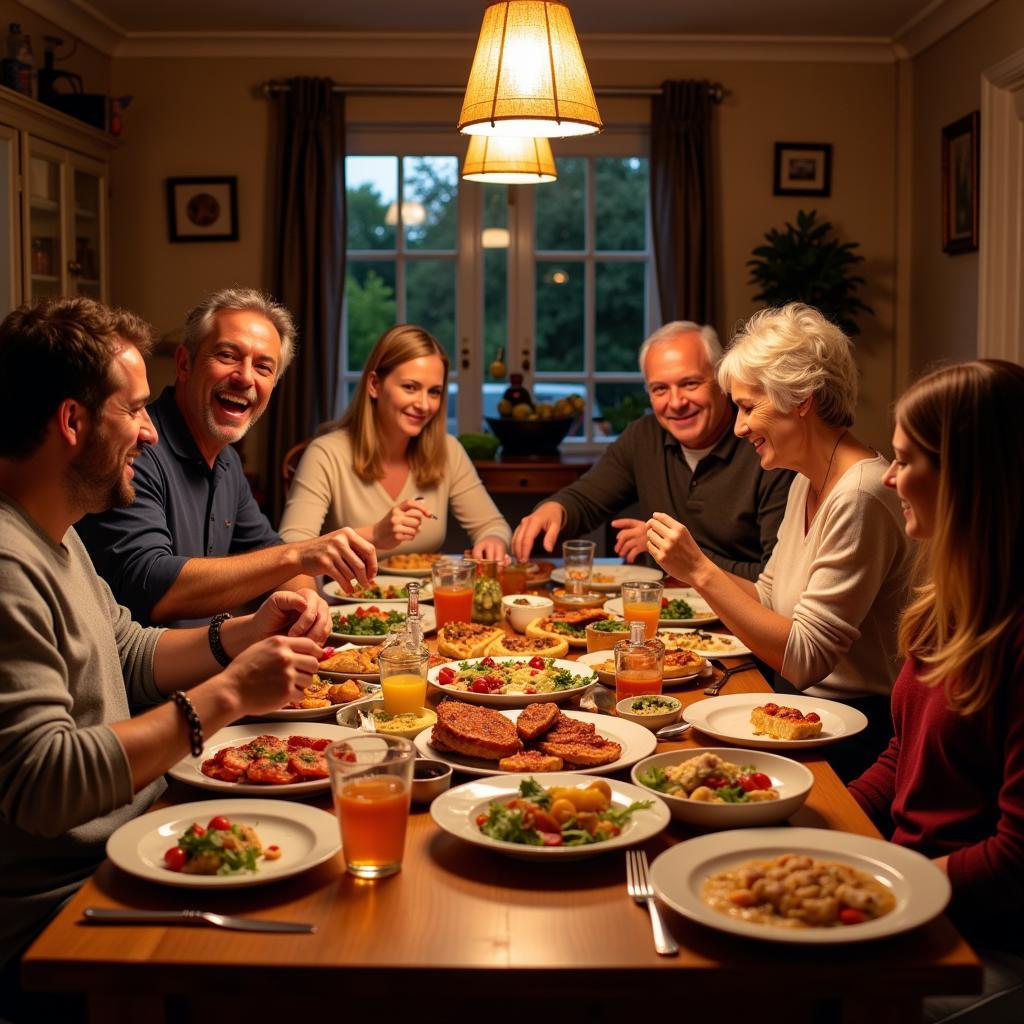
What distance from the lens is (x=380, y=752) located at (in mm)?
1376

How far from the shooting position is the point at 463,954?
115 cm

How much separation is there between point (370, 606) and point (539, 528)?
0.87 meters

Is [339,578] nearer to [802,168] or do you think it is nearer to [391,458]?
[391,458]

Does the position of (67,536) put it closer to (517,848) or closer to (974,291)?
(517,848)

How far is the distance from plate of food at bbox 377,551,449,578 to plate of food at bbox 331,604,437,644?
49 centimetres

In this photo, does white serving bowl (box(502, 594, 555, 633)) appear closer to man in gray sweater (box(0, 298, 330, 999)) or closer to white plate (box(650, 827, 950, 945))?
man in gray sweater (box(0, 298, 330, 999))

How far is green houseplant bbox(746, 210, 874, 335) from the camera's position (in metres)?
5.70

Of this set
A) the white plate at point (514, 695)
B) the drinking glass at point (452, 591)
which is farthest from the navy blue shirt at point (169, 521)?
the white plate at point (514, 695)

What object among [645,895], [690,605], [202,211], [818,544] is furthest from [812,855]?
[202,211]

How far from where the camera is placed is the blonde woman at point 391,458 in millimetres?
3656

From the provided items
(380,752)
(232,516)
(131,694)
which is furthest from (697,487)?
(380,752)

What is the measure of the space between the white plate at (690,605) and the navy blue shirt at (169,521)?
0.85m

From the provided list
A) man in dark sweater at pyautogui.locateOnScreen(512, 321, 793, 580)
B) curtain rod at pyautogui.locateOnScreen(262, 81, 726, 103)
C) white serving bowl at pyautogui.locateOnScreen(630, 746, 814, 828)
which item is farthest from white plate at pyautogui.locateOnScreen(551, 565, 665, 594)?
curtain rod at pyautogui.locateOnScreen(262, 81, 726, 103)

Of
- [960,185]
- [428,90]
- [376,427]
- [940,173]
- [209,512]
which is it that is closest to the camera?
[209,512]
